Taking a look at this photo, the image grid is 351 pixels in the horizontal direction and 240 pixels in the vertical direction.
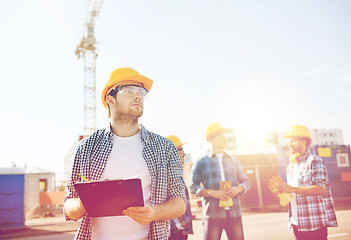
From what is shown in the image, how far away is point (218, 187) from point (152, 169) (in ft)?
7.38

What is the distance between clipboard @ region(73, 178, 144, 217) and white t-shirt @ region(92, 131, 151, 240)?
195 mm

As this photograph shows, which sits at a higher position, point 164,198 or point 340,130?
point 340,130

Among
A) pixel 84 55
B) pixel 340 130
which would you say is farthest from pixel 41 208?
pixel 340 130

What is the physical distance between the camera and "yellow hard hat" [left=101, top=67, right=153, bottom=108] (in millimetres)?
2145

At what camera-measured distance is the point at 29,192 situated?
3153 cm

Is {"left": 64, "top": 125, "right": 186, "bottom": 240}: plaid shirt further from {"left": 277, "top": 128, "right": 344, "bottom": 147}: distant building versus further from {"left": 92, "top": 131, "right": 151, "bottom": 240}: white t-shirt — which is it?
{"left": 277, "top": 128, "right": 344, "bottom": 147}: distant building

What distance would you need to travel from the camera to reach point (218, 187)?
4.00m

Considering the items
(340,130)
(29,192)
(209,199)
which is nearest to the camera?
(209,199)

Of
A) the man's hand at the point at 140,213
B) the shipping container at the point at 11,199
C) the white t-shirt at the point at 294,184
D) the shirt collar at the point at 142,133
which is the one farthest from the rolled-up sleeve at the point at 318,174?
the shipping container at the point at 11,199

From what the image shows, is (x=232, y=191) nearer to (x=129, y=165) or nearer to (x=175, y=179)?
(x=175, y=179)

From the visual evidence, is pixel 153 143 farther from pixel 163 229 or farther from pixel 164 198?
pixel 163 229

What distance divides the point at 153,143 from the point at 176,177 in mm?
284

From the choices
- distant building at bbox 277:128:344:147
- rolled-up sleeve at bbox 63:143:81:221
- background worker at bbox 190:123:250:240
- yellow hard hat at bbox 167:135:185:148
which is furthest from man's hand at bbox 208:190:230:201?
distant building at bbox 277:128:344:147

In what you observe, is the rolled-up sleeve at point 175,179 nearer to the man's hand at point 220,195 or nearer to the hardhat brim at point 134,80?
the hardhat brim at point 134,80
